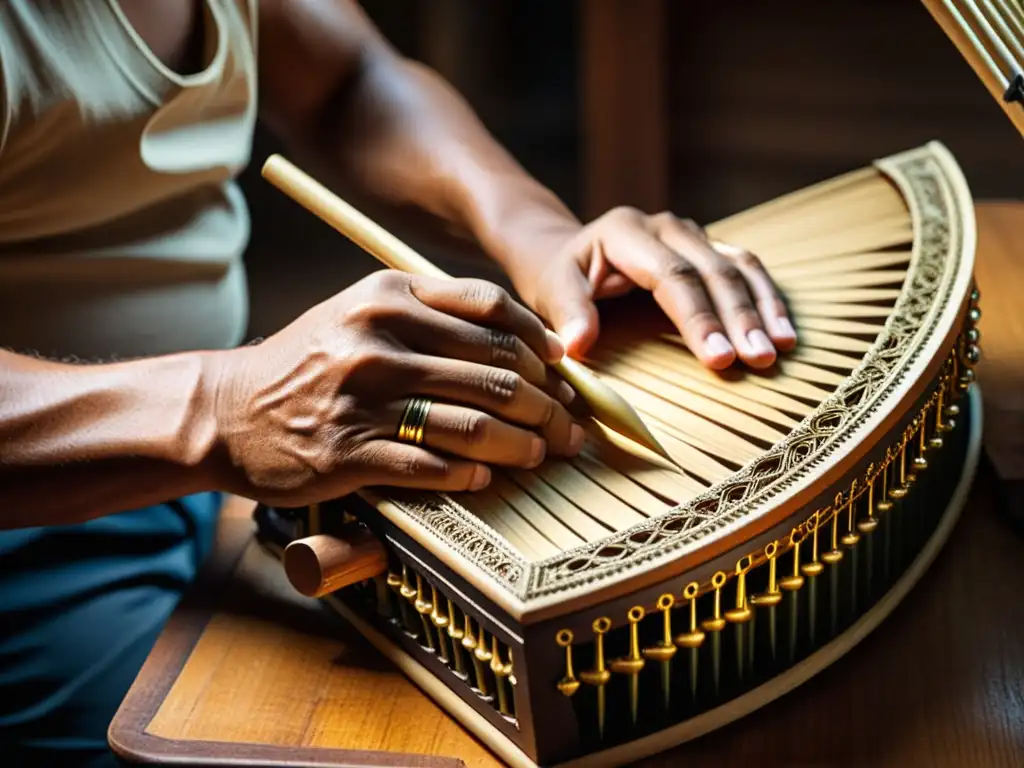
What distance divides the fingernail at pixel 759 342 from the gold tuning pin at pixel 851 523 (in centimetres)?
18

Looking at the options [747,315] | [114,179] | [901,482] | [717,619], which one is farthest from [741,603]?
[114,179]

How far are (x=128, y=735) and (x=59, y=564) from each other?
305 millimetres

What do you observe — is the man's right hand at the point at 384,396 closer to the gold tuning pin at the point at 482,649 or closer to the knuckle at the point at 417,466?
the knuckle at the point at 417,466

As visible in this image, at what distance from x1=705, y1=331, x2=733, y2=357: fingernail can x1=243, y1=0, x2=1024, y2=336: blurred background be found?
6.17ft

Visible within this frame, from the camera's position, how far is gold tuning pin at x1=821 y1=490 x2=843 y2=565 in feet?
3.11

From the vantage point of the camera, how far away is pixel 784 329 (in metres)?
1.13

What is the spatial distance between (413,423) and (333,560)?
0.41 feet

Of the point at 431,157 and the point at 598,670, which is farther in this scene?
the point at 431,157

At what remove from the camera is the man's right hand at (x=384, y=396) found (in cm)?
95

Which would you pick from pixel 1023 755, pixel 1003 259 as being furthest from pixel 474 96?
pixel 1023 755

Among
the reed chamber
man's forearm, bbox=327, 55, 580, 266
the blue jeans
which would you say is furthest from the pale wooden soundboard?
the blue jeans

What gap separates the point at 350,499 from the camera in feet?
3.26

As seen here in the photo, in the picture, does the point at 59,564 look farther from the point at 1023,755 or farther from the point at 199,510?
the point at 1023,755

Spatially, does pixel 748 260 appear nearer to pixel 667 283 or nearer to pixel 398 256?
pixel 667 283
